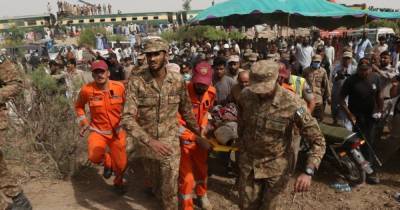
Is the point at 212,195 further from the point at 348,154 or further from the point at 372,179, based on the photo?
the point at 372,179

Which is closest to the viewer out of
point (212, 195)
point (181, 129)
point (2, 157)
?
point (2, 157)

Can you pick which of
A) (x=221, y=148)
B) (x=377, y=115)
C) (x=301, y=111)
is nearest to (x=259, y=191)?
(x=301, y=111)

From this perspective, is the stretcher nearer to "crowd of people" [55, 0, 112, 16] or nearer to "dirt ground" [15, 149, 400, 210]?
"dirt ground" [15, 149, 400, 210]

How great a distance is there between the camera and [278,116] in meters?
2.88

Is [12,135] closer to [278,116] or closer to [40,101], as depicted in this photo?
[40,101]

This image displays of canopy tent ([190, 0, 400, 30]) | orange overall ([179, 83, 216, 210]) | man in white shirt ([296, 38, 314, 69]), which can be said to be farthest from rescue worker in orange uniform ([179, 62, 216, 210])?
man in white shirt ([296, 38, 314, 69])

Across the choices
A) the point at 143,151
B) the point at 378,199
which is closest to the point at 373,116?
the point at 378,199

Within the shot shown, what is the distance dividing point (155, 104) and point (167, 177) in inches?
25.8

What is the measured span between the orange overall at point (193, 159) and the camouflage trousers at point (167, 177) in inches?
15.3

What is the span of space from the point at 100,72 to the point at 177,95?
1.33 meters

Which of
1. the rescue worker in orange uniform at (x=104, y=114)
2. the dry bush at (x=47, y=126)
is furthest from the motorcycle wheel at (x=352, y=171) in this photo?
the dry bush at (x=47, y=126)

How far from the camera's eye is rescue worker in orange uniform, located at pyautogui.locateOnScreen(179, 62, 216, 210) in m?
3.92

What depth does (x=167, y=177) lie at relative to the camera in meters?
3.47

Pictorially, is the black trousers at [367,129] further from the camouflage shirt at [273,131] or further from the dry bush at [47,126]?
the dry bush at [47,126]
